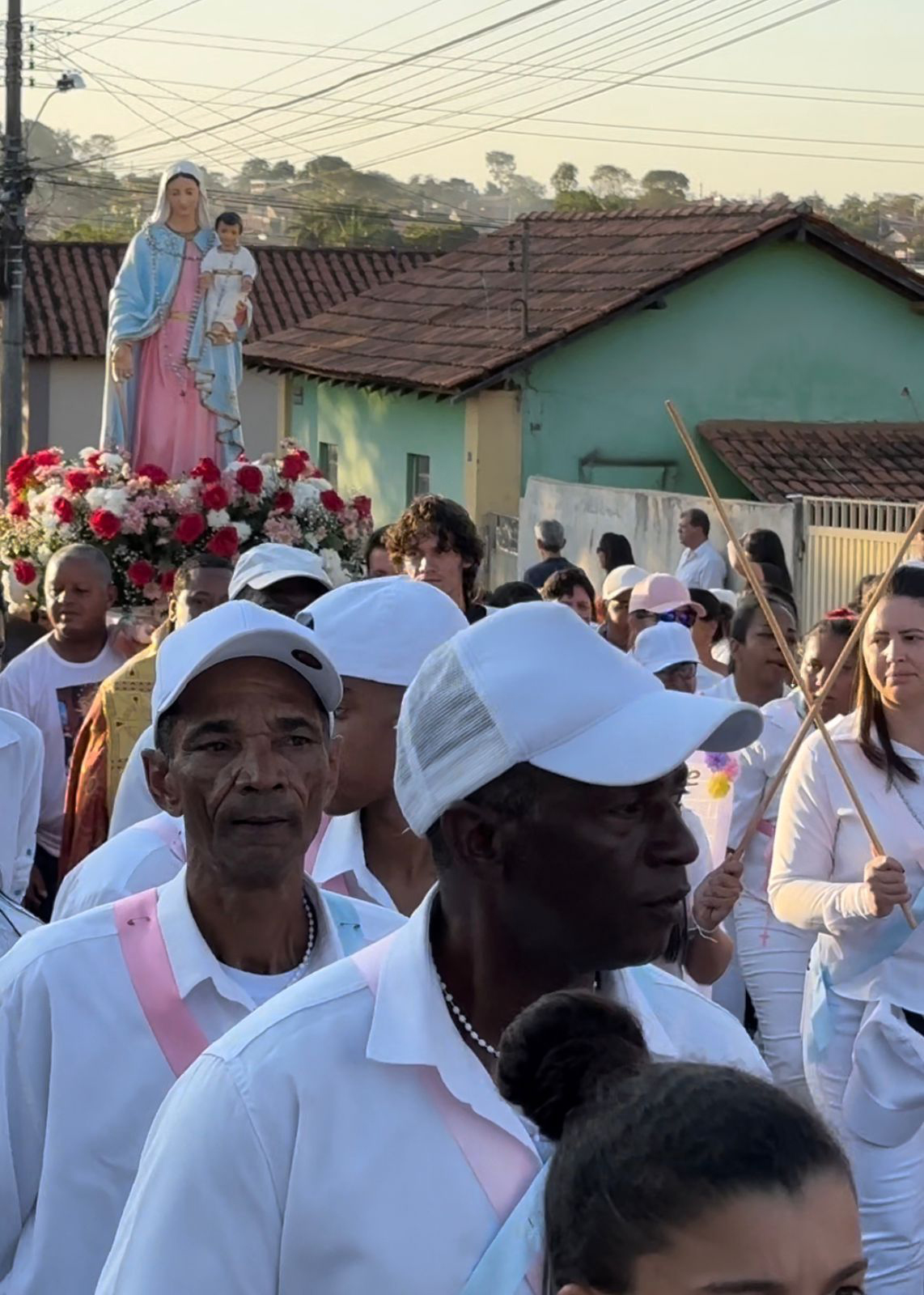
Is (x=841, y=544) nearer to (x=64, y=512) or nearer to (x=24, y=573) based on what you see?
(x=64, y=512)

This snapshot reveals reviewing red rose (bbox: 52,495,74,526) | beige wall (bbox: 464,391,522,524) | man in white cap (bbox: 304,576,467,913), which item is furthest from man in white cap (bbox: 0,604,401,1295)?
beige wall (bbox: 464,391,522,524)

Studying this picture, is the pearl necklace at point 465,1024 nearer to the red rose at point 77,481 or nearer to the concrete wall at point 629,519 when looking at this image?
the red rose at point 77,481

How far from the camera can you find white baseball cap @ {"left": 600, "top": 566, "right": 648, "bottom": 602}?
33.4ft

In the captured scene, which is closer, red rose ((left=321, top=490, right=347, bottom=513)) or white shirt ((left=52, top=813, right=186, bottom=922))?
white shirt ((left=52, top=813, right=186, bottom=922))

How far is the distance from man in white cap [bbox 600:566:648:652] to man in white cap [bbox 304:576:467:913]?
5.76 m

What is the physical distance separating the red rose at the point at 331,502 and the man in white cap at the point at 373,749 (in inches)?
287

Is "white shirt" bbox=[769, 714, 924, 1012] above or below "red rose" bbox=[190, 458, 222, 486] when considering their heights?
below

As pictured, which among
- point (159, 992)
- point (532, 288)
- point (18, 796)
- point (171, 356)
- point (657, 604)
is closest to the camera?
point (159, 992)

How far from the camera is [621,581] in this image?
10.3 m

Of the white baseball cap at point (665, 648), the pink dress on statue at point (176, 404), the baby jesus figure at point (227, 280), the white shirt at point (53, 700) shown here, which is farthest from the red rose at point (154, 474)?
the white baseball cap at point (665, 648)

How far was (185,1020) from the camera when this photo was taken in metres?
3.09

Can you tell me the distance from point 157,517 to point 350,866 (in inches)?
274

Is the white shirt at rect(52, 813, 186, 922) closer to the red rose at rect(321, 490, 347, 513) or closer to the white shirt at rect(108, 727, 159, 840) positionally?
the white shirt at rect(108, 727, 159, 840)

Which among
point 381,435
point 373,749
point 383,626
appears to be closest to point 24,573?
point 383,626
